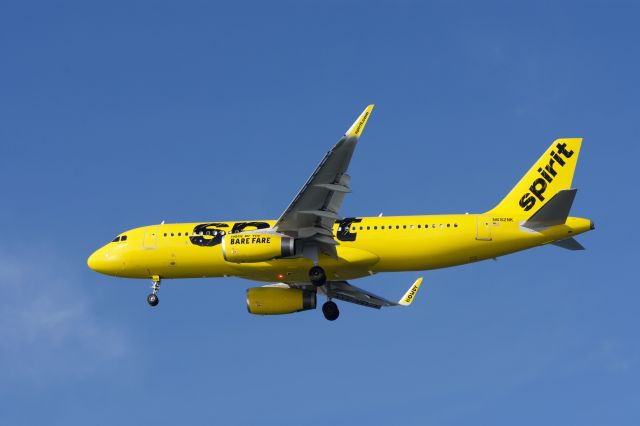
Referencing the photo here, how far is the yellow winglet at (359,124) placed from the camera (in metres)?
38.2

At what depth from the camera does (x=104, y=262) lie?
5016 centimetres

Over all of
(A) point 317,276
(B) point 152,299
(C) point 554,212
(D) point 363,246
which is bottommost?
(A) point 317,276

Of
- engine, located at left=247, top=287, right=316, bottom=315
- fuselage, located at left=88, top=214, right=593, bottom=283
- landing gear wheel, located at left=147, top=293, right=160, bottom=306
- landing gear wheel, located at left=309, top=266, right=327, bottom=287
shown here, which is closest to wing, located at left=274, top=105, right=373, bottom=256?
landing gear wheel, located at left=309, top=266, right=327, bottom=287

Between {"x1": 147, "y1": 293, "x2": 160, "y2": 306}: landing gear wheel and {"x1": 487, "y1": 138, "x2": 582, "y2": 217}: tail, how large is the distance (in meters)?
15.5

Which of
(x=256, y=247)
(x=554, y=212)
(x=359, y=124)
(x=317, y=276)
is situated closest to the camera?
(x=359, y=124)

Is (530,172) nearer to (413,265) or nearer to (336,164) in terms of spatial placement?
(413,265)

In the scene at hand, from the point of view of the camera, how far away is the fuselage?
44.5m

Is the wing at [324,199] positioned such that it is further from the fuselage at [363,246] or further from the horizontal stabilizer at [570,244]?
the horizontal stabilizer at [570,244]

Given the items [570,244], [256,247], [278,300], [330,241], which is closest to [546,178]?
[570,244]

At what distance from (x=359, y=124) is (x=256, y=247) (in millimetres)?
8106

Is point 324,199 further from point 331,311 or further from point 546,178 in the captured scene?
point 546,178

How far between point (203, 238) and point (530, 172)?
14.6 meters

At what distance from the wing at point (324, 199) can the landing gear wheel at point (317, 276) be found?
919 mm


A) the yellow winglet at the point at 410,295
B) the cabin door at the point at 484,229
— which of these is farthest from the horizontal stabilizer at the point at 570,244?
the yellow winglet at the point at 410,295
